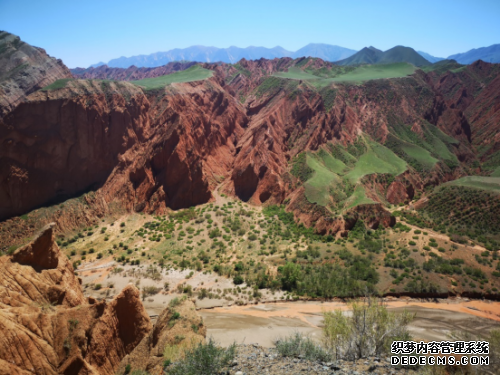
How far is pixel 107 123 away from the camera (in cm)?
5000

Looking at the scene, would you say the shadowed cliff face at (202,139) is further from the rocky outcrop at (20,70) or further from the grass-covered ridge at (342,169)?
the rocky outcrop at (20,70)

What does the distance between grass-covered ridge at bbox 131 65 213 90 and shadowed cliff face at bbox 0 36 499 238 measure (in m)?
2.75

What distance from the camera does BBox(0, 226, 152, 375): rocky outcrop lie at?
Result: 1283 centimetres

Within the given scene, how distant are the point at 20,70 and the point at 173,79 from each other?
31.9m

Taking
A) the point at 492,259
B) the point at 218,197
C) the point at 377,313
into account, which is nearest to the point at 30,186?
the point at 218,197

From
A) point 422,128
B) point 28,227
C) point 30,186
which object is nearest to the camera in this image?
point 28,227

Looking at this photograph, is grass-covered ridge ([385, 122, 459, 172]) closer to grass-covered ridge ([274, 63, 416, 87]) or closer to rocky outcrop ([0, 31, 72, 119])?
grass-covered ridge ([274, 63, 416, 87])

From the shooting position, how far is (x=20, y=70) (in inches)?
1745

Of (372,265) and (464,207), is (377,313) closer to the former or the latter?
(372,265)

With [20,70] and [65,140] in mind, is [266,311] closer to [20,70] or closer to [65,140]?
[65,140]

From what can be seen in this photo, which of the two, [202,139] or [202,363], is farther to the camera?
[202,139]

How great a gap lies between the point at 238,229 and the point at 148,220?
14541 mm

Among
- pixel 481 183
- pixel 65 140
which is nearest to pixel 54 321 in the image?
pixel 65 140

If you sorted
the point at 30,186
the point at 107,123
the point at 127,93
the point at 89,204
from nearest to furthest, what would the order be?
1. the point at 30,186
2. the point at 89,204
3. the point at 107,123
4. the point at 127,93
